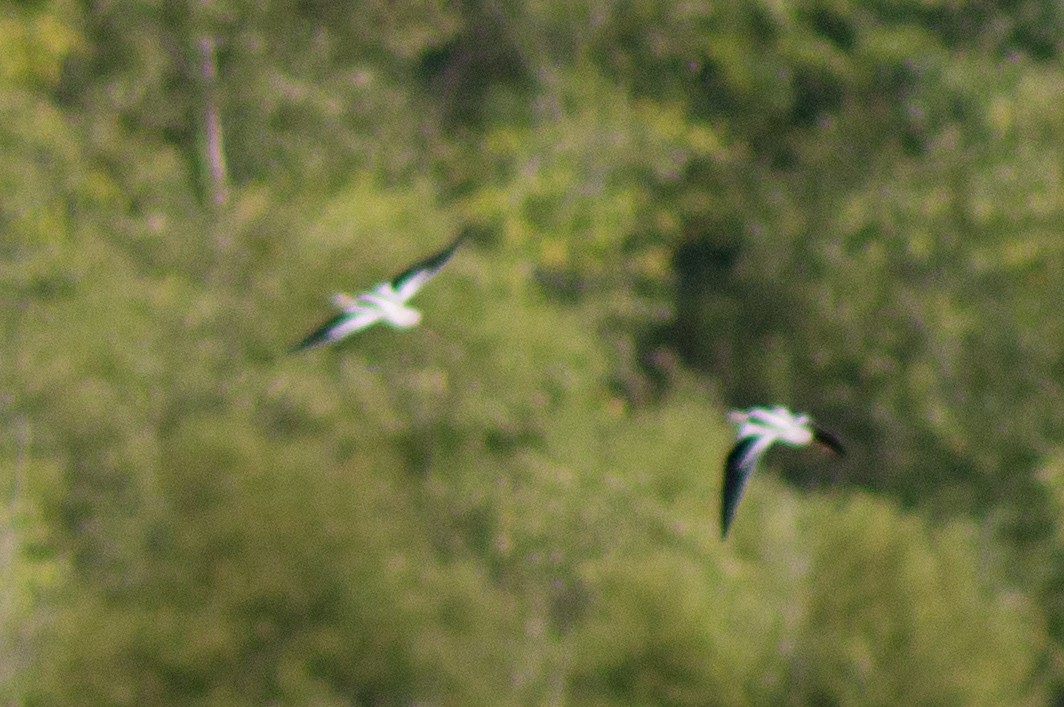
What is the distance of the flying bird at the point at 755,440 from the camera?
15.8ft

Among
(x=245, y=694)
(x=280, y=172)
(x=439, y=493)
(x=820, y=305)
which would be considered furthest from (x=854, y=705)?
(x=280, y=172)

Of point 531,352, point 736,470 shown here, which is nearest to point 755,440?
point 736,470

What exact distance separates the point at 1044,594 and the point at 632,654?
8.19 metres

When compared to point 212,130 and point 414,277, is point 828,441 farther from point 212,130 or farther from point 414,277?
point 212,130

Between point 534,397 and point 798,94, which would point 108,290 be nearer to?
point 534,397

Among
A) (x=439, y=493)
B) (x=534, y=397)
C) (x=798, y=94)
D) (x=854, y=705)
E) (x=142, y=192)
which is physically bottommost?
(x=854, y=705)

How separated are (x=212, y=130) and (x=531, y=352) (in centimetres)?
841

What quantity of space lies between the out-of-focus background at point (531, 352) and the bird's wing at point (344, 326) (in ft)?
28.0

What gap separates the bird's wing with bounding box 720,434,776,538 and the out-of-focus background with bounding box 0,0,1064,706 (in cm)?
963

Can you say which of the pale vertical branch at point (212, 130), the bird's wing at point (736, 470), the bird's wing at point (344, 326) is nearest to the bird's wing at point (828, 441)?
the bird's wing at point (736, 470)

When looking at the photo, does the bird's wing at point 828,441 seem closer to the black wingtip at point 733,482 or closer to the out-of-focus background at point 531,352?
the black wingtip at point 733,482

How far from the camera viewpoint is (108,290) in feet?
57.9

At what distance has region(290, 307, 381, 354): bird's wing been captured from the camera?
17.5 feet

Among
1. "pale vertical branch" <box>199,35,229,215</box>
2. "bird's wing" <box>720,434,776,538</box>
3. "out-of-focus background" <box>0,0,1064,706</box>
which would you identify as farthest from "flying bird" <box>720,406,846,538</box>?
"pale vertical branch" <box>199,35,229,215</box>
